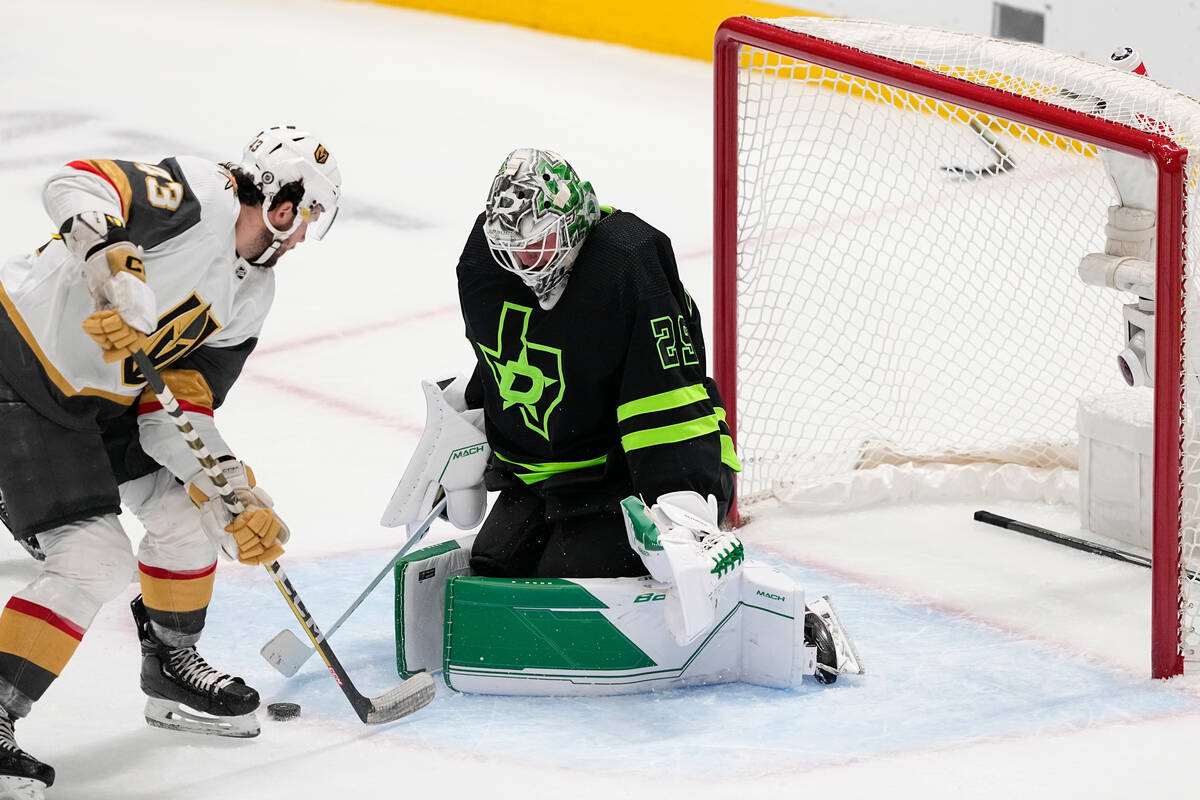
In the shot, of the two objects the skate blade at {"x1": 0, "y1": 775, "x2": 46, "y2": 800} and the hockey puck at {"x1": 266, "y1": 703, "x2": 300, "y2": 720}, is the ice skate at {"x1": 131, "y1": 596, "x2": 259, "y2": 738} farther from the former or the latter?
the skate blade at {"x1": 0, "y1": 775, "x2": 46, "y2": 800}

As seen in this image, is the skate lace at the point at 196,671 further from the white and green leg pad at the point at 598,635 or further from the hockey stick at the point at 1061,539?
the hockey stick at the point at 1061,539

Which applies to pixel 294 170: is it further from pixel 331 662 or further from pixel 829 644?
pixel 829 644

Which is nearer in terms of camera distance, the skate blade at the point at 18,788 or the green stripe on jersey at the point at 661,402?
the skate blade at the point at 18,788

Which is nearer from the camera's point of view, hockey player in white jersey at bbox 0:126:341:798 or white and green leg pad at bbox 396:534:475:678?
hockey player in white jersey at bbox 0:126:341:798

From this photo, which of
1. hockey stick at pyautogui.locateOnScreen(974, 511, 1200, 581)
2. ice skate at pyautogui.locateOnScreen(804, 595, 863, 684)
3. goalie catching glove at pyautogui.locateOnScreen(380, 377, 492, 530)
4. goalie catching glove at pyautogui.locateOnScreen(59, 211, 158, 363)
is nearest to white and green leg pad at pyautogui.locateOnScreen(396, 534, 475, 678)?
goalie catching glove at pyautogui.locateOnScreen(380, 377, 492, 530)

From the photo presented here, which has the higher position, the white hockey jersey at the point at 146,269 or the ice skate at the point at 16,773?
the white hockey jersey at the point at 146,269

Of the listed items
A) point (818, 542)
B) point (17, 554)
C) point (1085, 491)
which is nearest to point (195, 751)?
point (17, 554)

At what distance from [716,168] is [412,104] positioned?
330cm

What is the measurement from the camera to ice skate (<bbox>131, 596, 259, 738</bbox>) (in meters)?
2.65

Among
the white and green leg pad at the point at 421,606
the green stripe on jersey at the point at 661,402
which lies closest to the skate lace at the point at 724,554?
the green stripe on jersey at the point at 661,402

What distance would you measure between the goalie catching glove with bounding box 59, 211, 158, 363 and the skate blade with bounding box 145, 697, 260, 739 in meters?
0.62

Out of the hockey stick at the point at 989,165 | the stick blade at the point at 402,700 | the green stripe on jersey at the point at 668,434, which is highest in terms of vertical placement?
the hockey stick at the point at 989,165

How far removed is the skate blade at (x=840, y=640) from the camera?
9.33ft

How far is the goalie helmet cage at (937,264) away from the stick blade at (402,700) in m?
1.09
